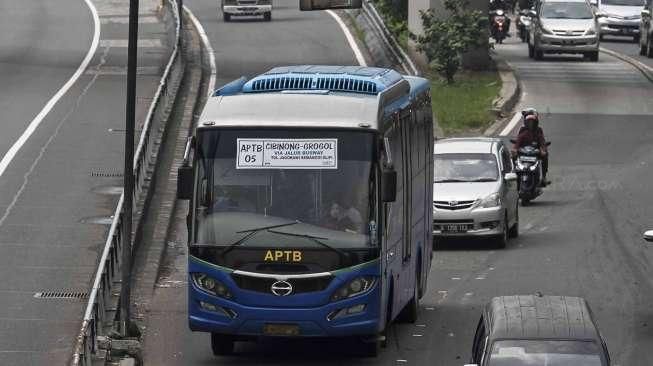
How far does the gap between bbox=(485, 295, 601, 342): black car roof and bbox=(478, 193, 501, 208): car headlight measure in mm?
12579

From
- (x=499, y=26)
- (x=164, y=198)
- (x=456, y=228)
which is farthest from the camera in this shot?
(x=499, y=26)

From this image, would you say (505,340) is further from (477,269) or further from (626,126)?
(626,126)

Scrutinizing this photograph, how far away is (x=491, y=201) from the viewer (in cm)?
2723

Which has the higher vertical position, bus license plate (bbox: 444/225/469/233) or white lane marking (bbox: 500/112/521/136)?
bus license plate (bbox: 444/225/469/233)

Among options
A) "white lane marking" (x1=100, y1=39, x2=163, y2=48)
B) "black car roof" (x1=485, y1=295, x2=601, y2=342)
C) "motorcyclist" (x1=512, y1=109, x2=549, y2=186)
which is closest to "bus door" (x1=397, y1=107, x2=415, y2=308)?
"black car roof" (x1=485, y1=295, x2=601, y2=342)

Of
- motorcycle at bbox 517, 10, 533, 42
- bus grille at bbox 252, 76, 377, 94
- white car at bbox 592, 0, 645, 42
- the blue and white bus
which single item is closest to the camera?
the blue and white bus

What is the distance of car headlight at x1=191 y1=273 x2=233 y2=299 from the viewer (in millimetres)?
17250

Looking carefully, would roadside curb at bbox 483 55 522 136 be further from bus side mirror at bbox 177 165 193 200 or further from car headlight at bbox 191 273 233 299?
bus side mirror at bbox 177 165 193 200

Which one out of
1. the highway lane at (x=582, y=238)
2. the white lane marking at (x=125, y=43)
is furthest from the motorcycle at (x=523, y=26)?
the white lane marking at (x=125, y=43)

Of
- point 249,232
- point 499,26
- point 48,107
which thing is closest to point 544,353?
point 249,232

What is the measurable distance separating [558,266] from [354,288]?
330 inches

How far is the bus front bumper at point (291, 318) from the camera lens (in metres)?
17.0

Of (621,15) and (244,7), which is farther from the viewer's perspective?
(621,15)

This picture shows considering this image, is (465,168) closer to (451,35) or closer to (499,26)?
(451,35)
